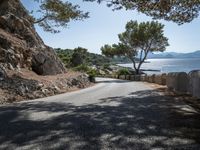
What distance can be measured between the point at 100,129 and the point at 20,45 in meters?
20.1

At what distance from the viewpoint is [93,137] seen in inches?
285

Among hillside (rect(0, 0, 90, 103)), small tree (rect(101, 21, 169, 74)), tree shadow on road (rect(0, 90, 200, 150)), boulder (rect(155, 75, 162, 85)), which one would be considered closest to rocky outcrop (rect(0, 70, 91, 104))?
hillside (rect(0, 0, 90, 103))

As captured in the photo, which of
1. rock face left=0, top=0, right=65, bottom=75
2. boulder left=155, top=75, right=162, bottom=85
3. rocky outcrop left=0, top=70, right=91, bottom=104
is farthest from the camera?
boulder left=155, top=75, right=162, bottom=85

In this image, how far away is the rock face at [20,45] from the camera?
2421 centimetres

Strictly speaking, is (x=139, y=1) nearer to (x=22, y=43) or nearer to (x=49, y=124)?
(x=49, y=124)

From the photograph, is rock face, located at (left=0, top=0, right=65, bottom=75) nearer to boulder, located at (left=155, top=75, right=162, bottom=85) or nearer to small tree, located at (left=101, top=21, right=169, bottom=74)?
boulder, located at (left=155, top=75, right=162, bottom=85)

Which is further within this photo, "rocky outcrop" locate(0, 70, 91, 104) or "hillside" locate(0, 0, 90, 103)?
"hillside" locate(0, 0, 90, 103)

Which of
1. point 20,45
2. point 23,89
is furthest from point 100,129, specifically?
point 20,45

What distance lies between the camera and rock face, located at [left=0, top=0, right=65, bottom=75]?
24209 mm

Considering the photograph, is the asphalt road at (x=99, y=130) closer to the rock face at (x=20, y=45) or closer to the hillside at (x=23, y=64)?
the hillside at (x=23, y=64)

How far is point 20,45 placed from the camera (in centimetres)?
2684

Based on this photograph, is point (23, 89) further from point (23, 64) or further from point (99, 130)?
point (99, 130)

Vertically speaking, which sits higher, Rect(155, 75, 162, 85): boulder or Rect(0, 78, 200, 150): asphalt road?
Rect(155, 75, 162, 85): boulder

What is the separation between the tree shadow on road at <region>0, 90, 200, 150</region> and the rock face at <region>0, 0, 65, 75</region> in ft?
44.2
